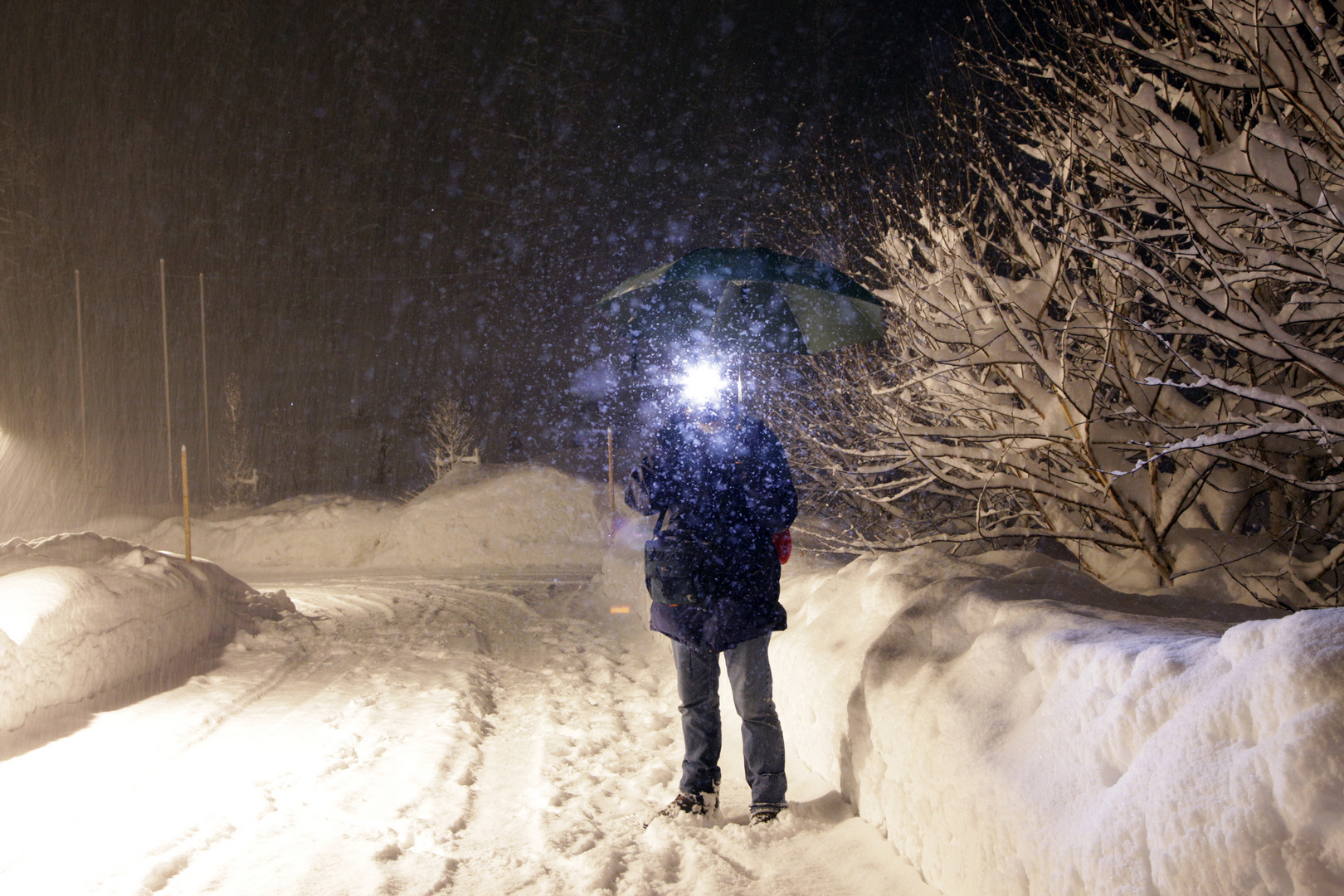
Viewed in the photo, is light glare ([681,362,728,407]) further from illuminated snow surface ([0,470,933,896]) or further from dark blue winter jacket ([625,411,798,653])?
illuminated snow surface ([0,470,933,896])

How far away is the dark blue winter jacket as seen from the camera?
3312 mm

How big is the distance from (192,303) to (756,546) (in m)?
64.2

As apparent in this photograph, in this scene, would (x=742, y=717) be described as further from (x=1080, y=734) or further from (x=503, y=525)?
(x=503, y=525)

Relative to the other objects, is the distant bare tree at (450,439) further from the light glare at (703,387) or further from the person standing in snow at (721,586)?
the person standing in snow at (721,586)

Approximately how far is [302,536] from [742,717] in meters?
15.6

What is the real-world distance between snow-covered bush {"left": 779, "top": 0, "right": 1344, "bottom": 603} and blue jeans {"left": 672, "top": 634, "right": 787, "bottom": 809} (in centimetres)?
158

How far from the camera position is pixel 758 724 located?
11.0 feet

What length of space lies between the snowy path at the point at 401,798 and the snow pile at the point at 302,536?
34.7 feet

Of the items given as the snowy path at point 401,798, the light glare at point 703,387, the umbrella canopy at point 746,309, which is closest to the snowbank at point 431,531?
the snowy path at point 401,798

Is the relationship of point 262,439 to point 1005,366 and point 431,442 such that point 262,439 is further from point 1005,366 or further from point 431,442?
point 1005,366

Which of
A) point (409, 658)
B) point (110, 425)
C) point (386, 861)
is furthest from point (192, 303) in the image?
point (386, 861)

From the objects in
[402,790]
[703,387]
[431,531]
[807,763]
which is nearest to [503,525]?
[431,531]

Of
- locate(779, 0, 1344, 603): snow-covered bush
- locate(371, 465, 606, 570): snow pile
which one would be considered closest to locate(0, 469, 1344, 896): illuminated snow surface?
locate(779, 0, 1344, 603): snow-covered bush

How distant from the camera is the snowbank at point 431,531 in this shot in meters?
16.1
